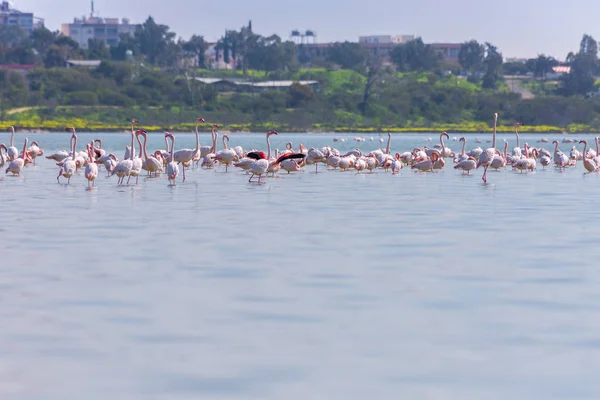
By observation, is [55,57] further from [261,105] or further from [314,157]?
[314,157]

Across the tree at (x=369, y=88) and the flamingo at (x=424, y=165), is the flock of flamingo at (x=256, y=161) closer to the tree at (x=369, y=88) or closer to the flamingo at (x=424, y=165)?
the flamingo at (x=424, y=165)

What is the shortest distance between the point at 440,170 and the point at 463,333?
103 feet

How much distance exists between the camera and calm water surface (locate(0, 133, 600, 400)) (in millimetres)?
10016

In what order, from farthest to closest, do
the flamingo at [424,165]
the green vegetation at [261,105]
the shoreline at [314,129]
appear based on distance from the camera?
the green vegetation at [261,105] → the shoreline at [314,129] → the flamingo at [424,165]

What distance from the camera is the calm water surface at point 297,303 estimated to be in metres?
10.0

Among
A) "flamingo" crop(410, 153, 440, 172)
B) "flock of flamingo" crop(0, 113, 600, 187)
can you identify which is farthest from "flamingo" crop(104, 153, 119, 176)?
"flamingo" crop(410, 153, 440, 172)

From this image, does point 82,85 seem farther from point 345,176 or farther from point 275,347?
point 275,347

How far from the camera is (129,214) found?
23.2m

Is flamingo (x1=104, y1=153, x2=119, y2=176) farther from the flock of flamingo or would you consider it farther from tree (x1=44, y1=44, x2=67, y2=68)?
tree (x1=44, y1=44, x2=67, y2=68)

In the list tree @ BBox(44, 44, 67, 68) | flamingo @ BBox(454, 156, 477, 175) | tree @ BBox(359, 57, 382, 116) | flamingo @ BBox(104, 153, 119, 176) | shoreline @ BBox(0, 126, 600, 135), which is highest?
tree @ BBox(44, 44, 67, 68)

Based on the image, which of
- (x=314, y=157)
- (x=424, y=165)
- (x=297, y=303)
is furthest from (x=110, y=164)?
(x=297, y=303)

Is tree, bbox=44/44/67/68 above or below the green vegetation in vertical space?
above

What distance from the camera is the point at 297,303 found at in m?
13.2

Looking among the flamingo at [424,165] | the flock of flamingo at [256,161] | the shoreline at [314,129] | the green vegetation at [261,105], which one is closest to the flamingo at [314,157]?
the flock of flamingo at [256,161]
